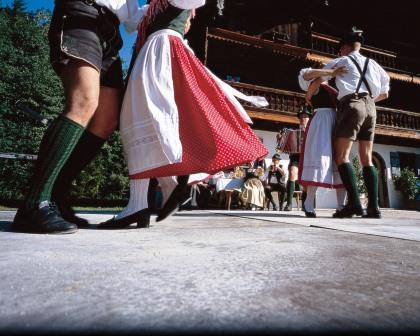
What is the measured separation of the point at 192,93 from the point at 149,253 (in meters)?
0.91

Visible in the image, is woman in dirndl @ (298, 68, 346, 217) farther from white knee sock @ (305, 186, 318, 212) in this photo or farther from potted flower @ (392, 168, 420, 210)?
potted flower @ (392, 168, 420, 210)

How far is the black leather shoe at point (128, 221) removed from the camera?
137 cm

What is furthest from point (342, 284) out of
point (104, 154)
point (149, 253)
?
point (104, 154)

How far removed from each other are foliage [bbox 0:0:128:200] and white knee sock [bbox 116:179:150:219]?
28.3 ft

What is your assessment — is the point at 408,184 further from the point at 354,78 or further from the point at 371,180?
the point at 354,78

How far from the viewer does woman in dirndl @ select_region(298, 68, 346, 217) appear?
112 inches

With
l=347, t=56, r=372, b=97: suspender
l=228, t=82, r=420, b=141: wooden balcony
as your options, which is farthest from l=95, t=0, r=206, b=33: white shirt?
l=228, t=82, r=420, b=141: wooden balcony

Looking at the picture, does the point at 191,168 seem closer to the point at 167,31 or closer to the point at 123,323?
the point at 167,31

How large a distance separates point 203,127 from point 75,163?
628mm

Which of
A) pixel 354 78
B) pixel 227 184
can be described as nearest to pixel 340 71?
pixel 354 78

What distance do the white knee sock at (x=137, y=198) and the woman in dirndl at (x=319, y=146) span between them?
5.56 ft

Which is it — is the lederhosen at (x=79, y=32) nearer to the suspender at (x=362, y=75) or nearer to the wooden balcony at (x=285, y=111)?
the suspender at (x=362, y=75)

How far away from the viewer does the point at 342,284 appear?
484 mm

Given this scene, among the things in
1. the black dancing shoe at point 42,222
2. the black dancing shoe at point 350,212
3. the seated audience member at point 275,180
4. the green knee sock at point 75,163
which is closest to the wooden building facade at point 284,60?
the seated audience member at point 275,180
